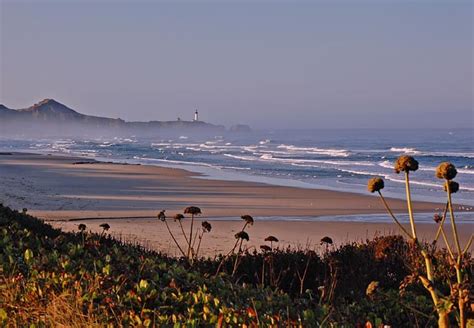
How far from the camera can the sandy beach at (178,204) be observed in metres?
14.6

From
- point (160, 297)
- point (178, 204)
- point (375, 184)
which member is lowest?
point (178, 204)

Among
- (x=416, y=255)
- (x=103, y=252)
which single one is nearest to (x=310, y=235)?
(x=416, y=255)

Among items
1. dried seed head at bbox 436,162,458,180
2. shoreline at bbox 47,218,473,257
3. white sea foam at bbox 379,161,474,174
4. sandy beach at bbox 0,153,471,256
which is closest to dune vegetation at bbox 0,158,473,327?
dried seed head at bbox 436,162,458,180

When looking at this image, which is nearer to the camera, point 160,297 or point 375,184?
point 375,184

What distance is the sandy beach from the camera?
1458cm

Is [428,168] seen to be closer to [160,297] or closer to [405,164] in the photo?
[160,297]

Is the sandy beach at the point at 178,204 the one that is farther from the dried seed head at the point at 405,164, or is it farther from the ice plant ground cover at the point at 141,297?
the dried seed head at the point at 405,164

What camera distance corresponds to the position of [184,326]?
12.8ft

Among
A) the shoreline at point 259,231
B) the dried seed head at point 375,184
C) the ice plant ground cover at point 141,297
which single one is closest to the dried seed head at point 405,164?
the dried seed head at point 375,184

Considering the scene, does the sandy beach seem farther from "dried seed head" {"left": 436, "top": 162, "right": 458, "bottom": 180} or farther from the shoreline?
"dried seed head" {"left": 436, "top": 162, "right": 458, "bottom": 180}

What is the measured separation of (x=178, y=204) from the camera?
21.1m

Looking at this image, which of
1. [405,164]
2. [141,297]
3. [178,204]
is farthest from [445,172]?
[178,204]

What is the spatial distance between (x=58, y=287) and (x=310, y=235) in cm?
1032

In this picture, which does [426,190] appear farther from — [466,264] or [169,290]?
[169,290]
